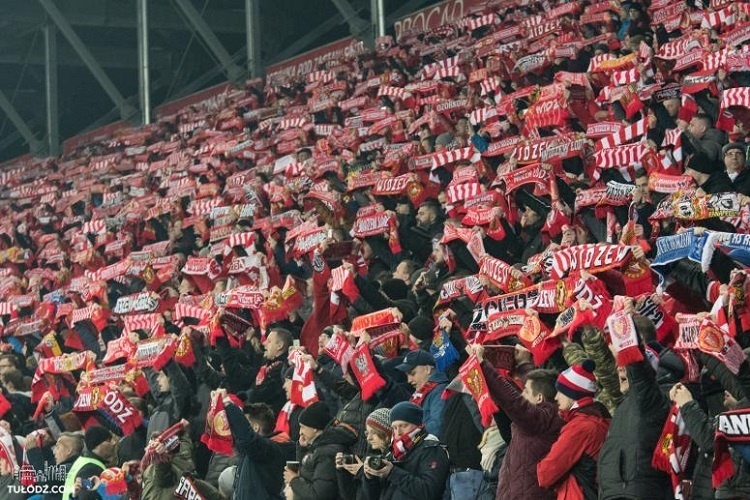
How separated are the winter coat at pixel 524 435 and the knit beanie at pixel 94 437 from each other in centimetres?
423

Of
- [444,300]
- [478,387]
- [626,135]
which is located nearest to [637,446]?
[478,387]

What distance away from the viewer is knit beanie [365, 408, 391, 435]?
286 inches

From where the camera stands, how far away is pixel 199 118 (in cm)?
2731

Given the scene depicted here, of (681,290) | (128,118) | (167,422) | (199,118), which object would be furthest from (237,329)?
(128,118)

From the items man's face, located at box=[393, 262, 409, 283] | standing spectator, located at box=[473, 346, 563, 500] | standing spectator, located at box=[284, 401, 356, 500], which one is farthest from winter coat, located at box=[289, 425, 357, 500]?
man's face, located at box=[393, 262, 409, 283]

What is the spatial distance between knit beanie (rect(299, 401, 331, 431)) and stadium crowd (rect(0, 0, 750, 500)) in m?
0.01

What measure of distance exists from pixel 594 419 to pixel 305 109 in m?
16.3

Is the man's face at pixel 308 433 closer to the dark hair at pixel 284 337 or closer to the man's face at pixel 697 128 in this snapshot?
the dark hair at pixel 284 337

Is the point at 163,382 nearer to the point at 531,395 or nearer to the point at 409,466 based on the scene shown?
A: the point at 409,466

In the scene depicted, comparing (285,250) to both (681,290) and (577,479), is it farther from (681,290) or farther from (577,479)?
(577,479)

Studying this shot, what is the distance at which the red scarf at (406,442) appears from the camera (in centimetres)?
706

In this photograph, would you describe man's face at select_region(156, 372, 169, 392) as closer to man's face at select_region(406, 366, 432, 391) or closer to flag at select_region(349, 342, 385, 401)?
flag at select_region(349, 342, 385, 401)

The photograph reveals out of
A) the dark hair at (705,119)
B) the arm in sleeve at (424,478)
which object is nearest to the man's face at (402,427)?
the arm in sleeve at (424,478)

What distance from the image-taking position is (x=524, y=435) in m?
A: 6.78
